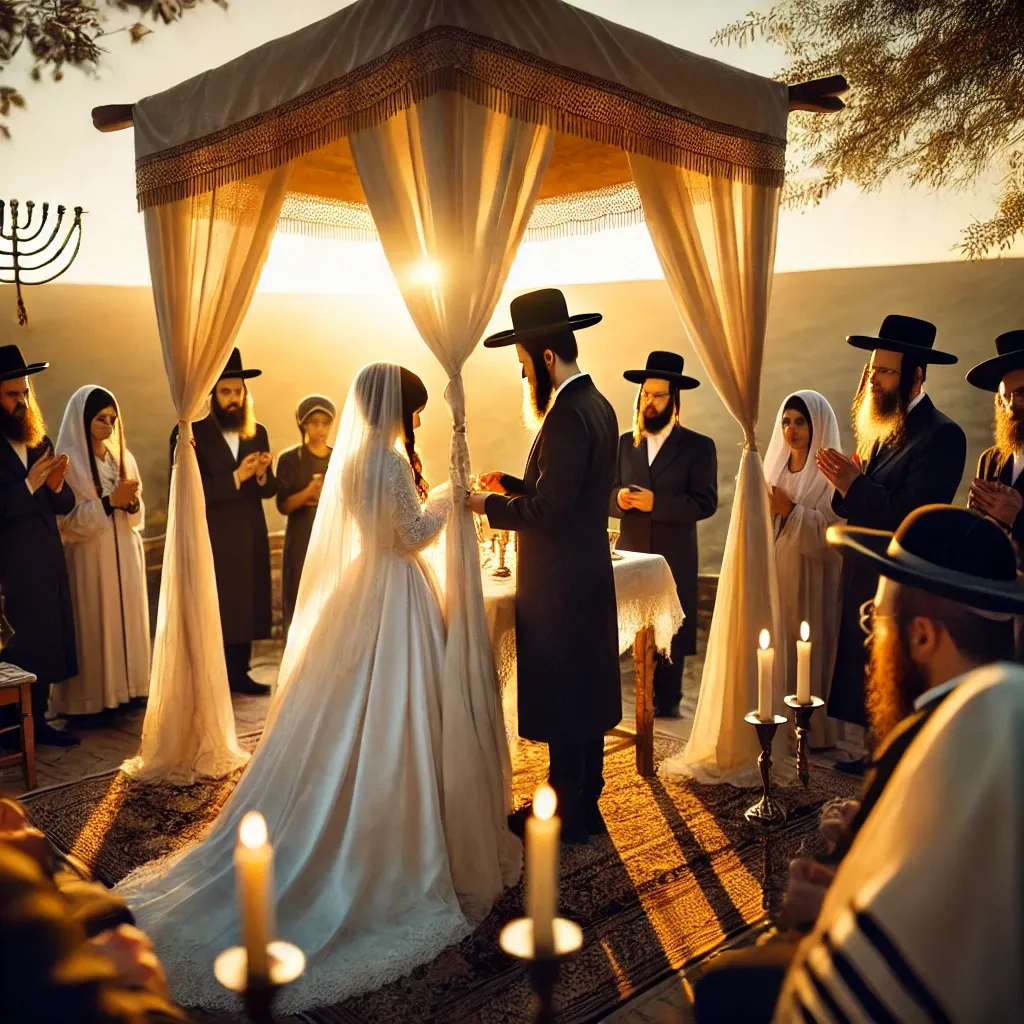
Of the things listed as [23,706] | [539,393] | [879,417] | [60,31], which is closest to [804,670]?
[539,393]

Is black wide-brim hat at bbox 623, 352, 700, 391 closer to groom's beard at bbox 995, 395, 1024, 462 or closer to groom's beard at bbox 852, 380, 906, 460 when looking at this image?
groom's beard at bbox 852, 380, 906, 460

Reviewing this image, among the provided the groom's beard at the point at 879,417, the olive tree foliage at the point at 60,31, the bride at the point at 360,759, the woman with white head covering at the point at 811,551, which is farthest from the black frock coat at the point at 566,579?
the olive tree foliage at the point at 60,31

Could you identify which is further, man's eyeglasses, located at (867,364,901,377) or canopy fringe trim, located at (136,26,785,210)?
man's eyeglasses, located at (867,364,901,377)

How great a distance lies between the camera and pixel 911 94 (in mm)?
6477

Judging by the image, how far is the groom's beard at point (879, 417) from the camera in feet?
13.9

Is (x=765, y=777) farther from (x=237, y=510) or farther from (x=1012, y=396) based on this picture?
(x=237, y=510)

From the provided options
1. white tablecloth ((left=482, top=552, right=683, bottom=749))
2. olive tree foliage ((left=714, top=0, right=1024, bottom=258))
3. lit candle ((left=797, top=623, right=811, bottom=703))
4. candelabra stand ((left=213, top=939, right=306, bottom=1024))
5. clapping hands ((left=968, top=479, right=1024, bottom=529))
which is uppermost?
olive tree foliage ((left=714, top=0, right=1024, bottom=258))

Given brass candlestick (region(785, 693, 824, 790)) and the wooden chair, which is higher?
brass candlestick (region(785, 693, 824, 790))

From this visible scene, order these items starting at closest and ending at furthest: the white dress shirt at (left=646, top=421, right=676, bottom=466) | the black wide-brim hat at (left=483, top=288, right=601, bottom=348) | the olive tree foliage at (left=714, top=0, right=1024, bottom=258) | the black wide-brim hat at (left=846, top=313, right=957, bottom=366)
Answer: the black wide-brim hat at (left=483, top=288, right=601, bottom=348) → the black wide-brim hat at (left=846, top=313, right=957, bottom=366) → the white dress shirt at (left=646, top=421, right=676, bottom=466) → the olive tree foliage at (left=714, top=0, right=1024, bottom=258)

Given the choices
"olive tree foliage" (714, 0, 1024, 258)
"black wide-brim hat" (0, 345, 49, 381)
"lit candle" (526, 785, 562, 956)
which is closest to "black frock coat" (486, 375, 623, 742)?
"lit candle" (526, 785, 562, 956)

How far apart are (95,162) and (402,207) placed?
472cm

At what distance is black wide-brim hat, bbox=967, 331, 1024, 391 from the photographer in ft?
12.4

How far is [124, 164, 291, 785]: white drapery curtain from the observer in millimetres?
4230

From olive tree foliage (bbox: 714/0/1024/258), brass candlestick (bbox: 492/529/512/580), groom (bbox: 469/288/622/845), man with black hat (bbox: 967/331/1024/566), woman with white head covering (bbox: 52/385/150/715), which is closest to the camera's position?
groom (bbox: 469/288/622/845)
